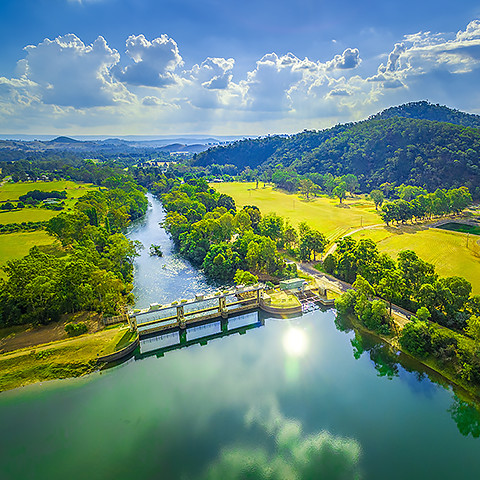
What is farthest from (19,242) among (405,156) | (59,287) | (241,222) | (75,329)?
(405,156)

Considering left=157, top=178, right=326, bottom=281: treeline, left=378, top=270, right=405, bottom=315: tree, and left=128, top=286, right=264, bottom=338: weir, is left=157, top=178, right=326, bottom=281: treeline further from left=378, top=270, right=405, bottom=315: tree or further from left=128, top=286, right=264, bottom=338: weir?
left=378, top=270, right=405, bottom=315: tree

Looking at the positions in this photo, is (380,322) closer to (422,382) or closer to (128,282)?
(422,382)

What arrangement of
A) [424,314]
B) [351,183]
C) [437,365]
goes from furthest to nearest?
[351,183], [424,314], [437,365]

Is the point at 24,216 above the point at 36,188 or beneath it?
beneath

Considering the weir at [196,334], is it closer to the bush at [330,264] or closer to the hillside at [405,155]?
the bush at [330,264]

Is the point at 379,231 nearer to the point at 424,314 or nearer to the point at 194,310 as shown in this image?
the point at 424,314

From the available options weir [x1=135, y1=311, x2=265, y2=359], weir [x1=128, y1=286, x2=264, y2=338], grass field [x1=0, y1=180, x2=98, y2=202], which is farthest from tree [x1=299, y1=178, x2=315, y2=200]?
weir [x1=135, y1=311, x2=265, y2=359]

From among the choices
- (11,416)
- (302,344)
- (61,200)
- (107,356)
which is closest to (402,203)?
(302,344)
